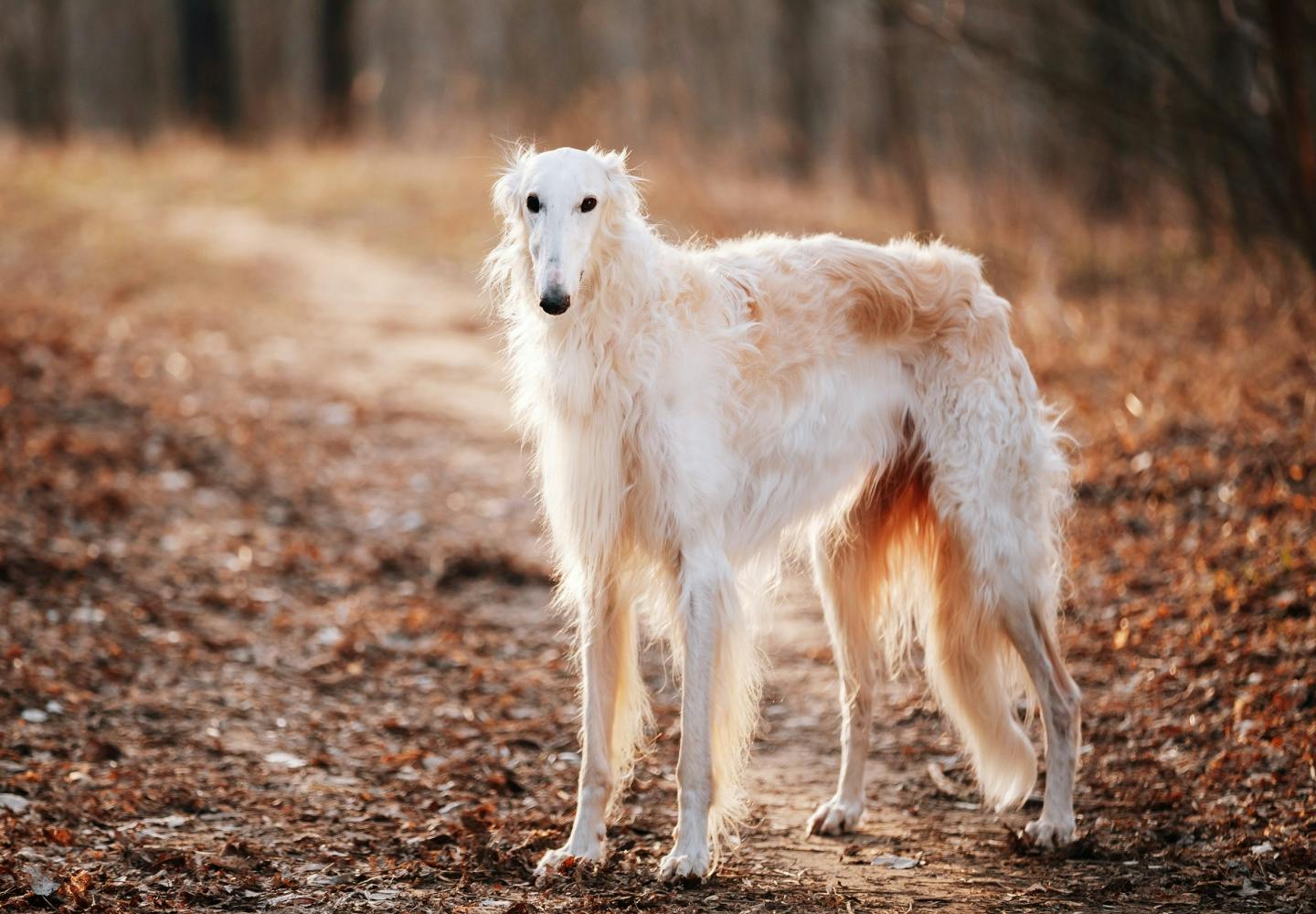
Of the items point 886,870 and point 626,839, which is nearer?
point 886,870

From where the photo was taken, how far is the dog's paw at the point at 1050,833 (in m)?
3.55

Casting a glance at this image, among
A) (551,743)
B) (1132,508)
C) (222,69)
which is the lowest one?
(551,743)

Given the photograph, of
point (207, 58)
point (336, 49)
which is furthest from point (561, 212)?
point (207, 58)

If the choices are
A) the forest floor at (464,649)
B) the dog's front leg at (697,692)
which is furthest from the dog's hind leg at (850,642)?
the dog's front leg at (697,692)

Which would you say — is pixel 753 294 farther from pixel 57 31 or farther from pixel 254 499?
pixel 57 31

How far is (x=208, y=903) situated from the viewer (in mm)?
3090

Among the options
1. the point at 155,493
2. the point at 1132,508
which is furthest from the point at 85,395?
the point at 1132,508

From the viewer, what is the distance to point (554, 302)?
3.06m

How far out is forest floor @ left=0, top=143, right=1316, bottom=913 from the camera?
132 inches

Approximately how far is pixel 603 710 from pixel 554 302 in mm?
1174

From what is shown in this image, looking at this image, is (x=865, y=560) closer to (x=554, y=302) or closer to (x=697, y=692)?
(x=697, y=692)

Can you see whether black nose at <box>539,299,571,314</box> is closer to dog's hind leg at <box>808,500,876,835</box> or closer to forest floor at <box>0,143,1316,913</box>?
dog's hind leg at <box>808,500,876,835</box>

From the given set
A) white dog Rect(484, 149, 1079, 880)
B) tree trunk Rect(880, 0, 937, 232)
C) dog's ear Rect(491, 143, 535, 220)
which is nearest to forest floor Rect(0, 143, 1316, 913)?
white dog Rect(484, 149, 1079, 880)

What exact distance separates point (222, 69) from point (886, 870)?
19.1 m
